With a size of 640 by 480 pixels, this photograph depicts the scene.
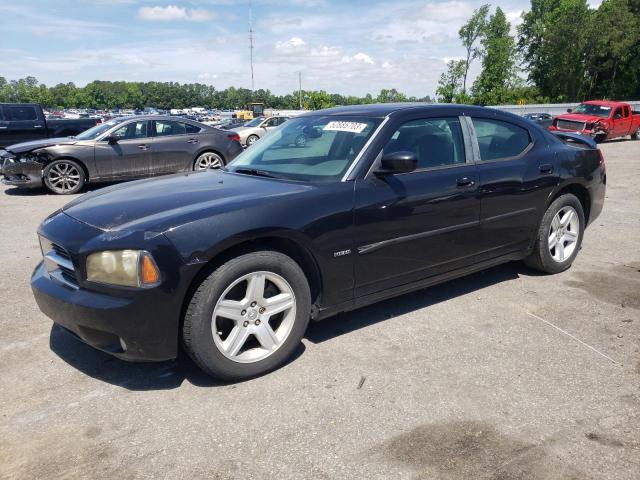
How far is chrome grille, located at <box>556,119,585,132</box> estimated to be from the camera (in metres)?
21.2

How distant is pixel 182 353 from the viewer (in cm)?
358

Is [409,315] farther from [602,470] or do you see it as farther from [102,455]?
[102,455]

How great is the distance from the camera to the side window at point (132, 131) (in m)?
10.7

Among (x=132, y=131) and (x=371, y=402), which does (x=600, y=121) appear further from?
(x=371, y=402)

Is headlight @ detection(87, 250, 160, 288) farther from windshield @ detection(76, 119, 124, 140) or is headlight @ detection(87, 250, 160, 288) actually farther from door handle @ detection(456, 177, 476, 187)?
windshield @ detection(76, 119, 124, 140)

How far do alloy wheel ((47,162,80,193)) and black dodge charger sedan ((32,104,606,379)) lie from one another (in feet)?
23.6

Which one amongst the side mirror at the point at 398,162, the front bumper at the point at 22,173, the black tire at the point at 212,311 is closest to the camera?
the black tire at the point at 212,311

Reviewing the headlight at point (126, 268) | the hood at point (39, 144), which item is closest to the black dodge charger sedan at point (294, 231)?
the headlight at point (126, 268)

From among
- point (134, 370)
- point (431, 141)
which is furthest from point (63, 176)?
point (431, 141)

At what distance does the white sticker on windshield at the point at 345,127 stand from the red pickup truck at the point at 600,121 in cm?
1932

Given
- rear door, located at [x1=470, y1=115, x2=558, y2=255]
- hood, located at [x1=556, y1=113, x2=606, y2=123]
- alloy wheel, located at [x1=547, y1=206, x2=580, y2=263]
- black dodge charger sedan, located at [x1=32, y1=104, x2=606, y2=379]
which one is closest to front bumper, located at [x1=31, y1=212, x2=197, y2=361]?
black dodge charger sedan, located at [x1=32, y1=104, x2=606, y2=379]

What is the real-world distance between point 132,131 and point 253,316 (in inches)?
345

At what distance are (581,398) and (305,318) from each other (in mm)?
1626

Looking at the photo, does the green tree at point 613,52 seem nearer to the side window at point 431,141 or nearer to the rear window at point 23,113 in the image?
the rear window at point 23,113
